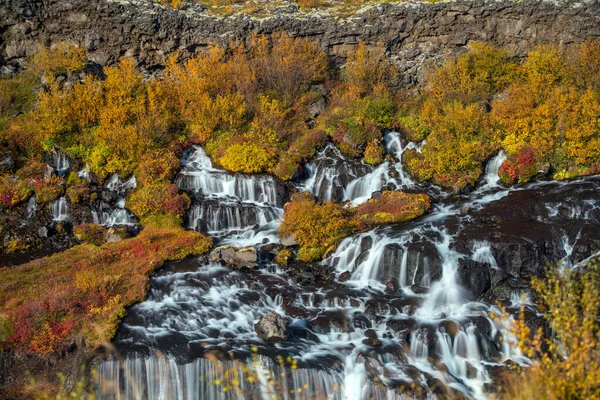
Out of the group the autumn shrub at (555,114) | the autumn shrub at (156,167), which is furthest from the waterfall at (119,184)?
the autumn shrub at (555,114)

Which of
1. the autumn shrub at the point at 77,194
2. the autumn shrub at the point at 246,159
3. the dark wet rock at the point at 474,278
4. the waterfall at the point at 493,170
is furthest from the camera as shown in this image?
the autumn shrub at the point at 246,159

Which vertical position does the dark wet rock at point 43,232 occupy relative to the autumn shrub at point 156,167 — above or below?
below

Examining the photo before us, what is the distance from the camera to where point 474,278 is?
20.9 metres

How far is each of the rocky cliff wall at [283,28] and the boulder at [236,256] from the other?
22.7 metres

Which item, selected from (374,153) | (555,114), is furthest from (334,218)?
(555,114)

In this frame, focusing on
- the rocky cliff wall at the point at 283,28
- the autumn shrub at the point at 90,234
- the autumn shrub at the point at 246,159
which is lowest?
the autumn shrub at the point at 90,234

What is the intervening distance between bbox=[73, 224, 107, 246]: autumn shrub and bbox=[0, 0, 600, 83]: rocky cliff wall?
18.2 metres

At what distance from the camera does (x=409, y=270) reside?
2208cm

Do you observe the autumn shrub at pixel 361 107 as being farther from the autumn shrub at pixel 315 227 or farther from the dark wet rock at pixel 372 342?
the dark wet rock at pixel 372 342

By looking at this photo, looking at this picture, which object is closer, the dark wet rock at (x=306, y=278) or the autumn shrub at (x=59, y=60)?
the dark wet rock at (x=306, y=278)

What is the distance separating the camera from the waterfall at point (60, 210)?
28375mm

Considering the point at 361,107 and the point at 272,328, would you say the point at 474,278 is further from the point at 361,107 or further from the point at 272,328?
the point at 361,107

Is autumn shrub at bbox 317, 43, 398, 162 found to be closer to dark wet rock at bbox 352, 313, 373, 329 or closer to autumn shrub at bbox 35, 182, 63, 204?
dark wet rock at bbox 352, 313, 373, 329

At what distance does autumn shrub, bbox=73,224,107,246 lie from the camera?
2680cm
